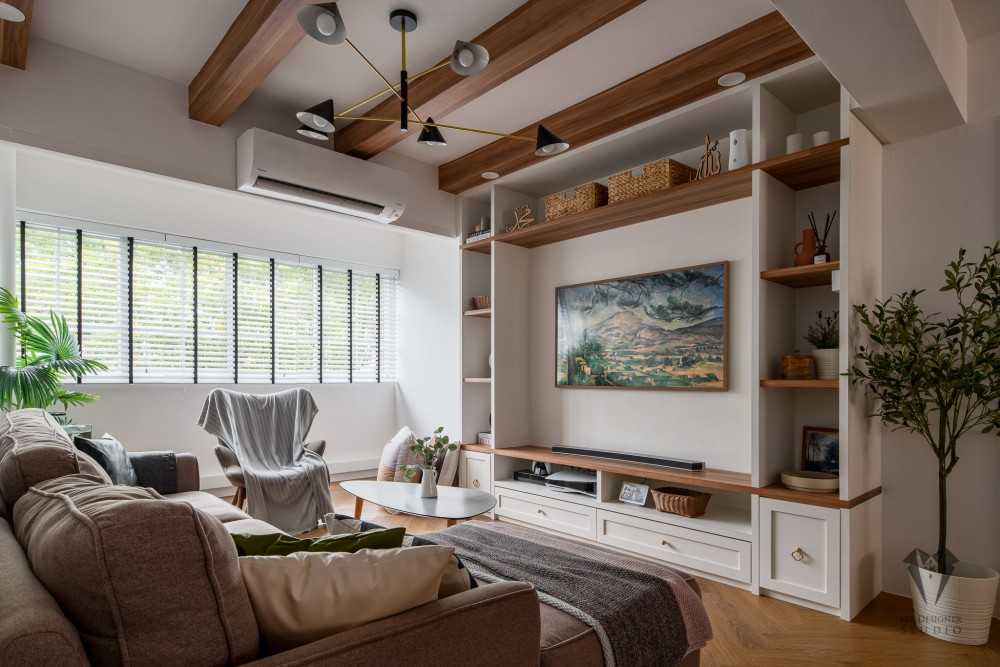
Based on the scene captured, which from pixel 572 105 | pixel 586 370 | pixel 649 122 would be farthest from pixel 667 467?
pixel 572 105

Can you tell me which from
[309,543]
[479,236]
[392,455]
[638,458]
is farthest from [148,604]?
[392,455]

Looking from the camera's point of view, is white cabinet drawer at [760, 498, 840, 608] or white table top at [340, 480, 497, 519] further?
white table top at [340, 480, 497, 519]

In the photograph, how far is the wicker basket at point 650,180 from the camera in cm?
347

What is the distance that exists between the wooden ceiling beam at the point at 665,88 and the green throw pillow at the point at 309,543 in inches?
109

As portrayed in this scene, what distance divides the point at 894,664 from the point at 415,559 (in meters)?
2.20

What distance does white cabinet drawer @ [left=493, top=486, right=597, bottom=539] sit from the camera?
148 inches

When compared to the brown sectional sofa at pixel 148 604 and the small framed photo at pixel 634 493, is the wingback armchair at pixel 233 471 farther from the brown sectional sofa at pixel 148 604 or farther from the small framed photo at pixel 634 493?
the brown sectional sofa at pixel 148 604

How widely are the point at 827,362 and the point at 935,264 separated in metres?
0.70

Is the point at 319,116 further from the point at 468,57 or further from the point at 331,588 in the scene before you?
the point at 331,588

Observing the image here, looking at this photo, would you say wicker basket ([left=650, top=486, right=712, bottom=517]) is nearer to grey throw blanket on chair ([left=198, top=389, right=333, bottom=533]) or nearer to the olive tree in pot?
the olive tree in pot

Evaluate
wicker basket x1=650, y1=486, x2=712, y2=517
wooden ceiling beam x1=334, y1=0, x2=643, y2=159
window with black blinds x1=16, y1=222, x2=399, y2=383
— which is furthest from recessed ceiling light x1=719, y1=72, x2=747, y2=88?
window with black blinds x1=16, y1=222, x2=399, y2=383

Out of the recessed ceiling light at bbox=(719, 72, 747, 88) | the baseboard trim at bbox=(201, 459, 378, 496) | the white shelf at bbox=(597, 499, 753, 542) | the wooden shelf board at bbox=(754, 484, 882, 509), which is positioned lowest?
the baseboard trim at bbox=(201, 459, 378, 496)

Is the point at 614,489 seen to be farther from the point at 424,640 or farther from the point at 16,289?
the point at 16,289

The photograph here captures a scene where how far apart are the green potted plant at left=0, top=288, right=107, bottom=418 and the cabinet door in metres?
2.62
